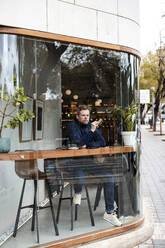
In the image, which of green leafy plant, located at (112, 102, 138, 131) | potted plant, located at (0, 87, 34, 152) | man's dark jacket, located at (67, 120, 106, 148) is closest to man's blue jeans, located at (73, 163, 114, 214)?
man's dark jacket, located at (67, 120, 106, 148)

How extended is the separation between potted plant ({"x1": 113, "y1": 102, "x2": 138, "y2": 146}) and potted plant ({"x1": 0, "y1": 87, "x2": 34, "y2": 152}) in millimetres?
1284

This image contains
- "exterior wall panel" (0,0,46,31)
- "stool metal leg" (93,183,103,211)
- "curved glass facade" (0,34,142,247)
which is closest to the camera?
"exterior wall panel" (0,0,46,31)

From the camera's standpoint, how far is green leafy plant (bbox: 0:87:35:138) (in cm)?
361

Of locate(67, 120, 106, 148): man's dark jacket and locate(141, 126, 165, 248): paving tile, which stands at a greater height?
locate(67, 120, 106, 148): man's dark jacket

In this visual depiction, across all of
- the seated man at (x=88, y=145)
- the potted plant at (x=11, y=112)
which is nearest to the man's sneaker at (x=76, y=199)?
the seated man at (x=88, y=145)

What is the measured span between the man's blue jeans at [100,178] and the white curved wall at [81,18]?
5.61ft


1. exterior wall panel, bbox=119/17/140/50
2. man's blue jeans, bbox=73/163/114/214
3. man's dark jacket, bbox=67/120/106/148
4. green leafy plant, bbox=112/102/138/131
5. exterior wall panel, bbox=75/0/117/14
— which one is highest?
exterior wall panel, bbox=75/0/117/14

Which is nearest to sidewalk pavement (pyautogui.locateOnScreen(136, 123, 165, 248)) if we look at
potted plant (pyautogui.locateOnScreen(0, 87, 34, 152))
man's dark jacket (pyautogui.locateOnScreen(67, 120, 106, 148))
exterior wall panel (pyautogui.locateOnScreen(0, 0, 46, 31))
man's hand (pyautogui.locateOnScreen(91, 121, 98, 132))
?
man's dark jacket (pyautogui.locateOnScreen(67, 120, 106, 148))

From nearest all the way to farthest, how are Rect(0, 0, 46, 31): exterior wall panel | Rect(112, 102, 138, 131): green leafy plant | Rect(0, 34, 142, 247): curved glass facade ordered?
Rect(0, 0, 46, 31): exterior wall panel → Rect(0, 34, 142, 247): curved glass facade → Rect(112, 102, 138, 131): green leafy plant

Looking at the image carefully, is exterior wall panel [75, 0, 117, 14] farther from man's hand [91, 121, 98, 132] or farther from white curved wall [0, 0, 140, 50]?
man's hand [91, 121, 98, 132]

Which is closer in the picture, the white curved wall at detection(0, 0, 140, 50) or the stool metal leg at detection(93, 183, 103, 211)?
the white curved wall at detection(0, 0, 140, 50)

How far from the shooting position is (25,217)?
3.77m

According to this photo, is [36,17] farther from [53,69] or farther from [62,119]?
[62,119]

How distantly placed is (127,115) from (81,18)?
1.45m
